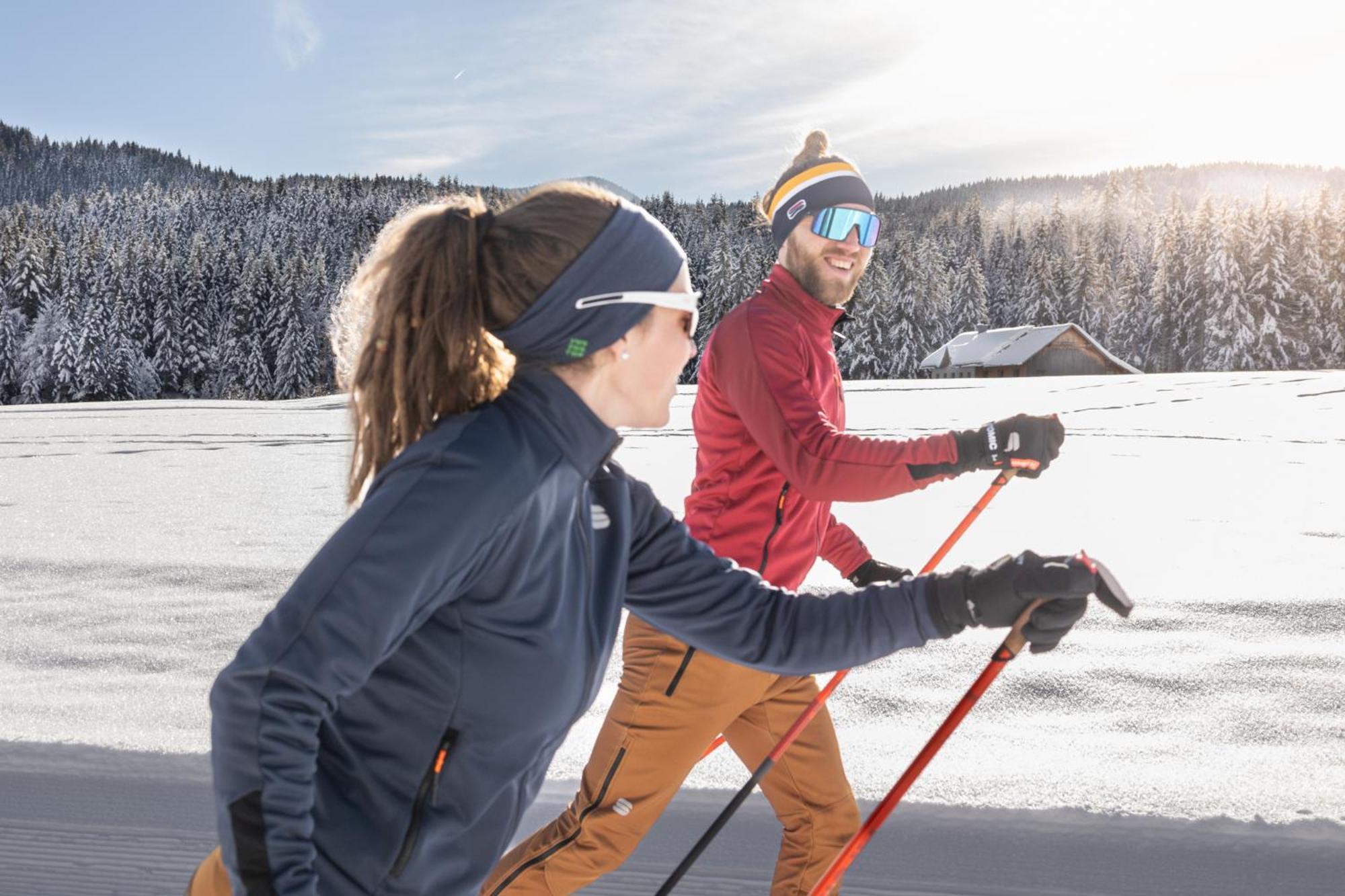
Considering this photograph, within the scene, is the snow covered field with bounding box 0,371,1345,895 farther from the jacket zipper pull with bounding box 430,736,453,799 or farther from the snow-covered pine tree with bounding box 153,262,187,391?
the snow-covered pine tree with bounding box 153,262,187,391

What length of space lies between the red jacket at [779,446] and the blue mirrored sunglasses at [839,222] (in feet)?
0.44

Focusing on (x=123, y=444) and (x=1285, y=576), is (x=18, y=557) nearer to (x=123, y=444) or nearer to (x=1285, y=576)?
(x=1285, y=576)

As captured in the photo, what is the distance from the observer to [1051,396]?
21812 mm

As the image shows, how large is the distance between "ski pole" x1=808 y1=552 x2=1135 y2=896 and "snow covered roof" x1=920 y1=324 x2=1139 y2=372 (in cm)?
5581

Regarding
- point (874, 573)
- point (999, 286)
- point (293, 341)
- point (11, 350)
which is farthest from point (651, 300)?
point (11, 350)

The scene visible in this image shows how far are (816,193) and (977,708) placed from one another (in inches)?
80.9

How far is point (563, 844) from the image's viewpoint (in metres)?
2.00

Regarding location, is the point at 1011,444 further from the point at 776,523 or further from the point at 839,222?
the point at 839,222

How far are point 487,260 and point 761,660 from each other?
756 mm

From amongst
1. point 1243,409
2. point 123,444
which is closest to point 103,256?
point 123,444

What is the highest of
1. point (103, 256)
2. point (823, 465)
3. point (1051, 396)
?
point (103, 256)

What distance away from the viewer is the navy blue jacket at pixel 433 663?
1.05 m

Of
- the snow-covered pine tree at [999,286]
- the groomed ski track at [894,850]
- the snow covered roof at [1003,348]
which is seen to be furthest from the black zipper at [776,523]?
the snow-covered pine tree at [999,286]

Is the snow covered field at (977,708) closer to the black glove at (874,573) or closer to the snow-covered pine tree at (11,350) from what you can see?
the black glove at (874,573)
